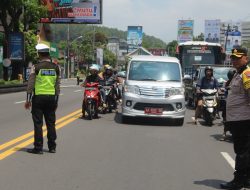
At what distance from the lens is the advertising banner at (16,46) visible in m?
39.0

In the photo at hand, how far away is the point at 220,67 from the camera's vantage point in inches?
869

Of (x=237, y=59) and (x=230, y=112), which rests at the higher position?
(x=237, y=59)

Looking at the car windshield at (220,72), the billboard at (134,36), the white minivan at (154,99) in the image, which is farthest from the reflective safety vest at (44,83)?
the billboard at (134,36)

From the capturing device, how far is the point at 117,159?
29.5 ft

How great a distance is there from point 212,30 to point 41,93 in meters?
88.7

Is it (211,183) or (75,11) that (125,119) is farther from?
(75,11)

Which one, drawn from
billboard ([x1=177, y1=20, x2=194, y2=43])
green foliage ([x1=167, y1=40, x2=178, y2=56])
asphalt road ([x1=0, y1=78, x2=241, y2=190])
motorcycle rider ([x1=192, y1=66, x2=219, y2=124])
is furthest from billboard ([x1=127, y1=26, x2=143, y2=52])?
asphalt road ([x1=0, y1=78, x2=241, y2=190])

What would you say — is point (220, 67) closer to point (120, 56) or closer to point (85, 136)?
point (85, 136)

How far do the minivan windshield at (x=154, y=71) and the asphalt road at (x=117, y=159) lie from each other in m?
1.74

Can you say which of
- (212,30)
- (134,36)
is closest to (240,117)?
(134,36)

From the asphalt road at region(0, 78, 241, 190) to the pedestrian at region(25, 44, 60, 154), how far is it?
391mm

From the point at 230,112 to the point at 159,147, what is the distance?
3856 mm

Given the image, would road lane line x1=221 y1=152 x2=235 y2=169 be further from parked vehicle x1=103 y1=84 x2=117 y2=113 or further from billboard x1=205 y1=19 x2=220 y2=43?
billboard x1=205 y1=19 x2=220 y2=43

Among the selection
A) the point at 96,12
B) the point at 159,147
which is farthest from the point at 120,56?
the point at 159,147
